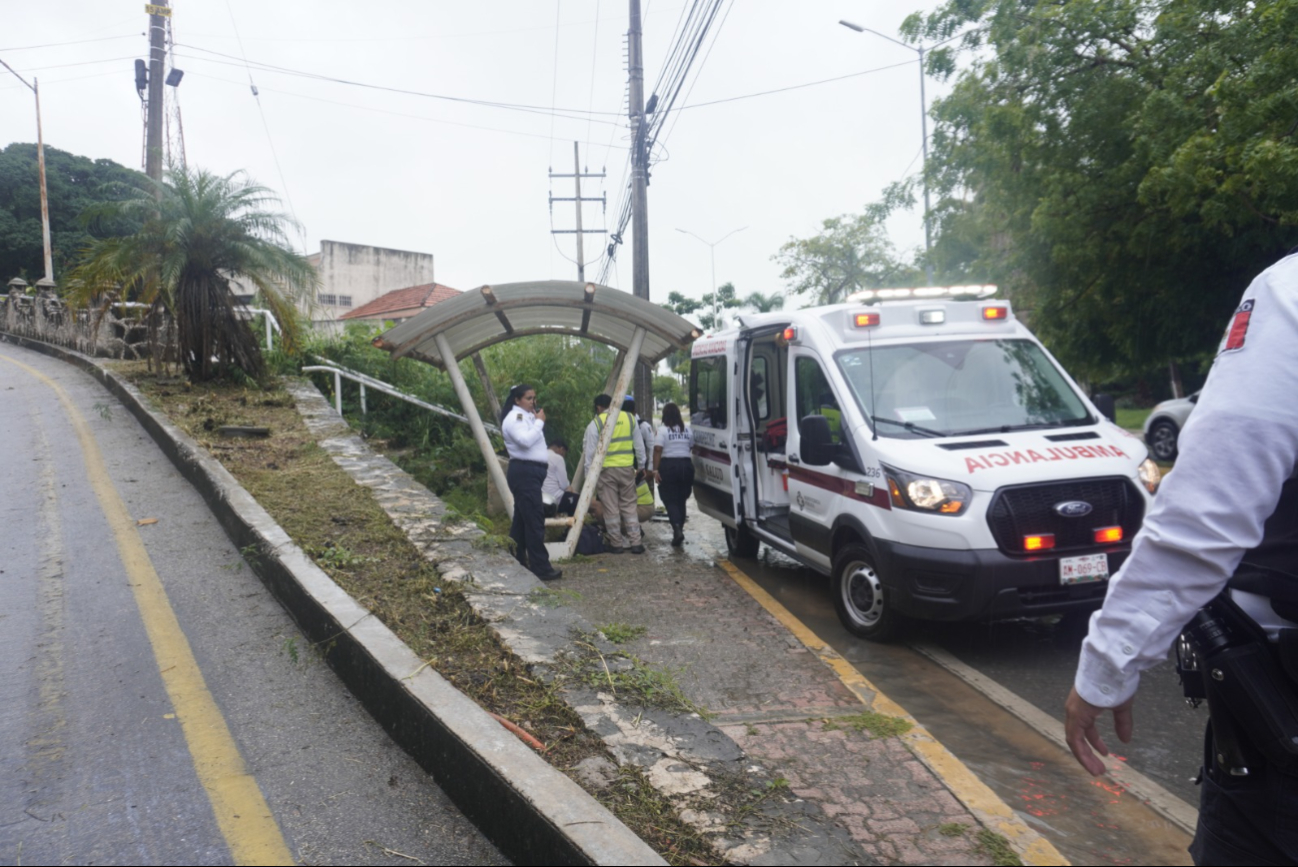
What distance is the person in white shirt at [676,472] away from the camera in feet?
34.3

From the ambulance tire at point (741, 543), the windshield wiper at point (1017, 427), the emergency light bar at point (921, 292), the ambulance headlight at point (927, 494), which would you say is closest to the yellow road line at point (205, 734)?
the ambulance headlight at point (927, 494)

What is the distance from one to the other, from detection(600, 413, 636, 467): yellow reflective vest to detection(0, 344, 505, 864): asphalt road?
13.2ft

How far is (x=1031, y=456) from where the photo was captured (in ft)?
19.6

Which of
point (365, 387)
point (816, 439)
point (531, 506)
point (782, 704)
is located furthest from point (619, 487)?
point (365, 387)

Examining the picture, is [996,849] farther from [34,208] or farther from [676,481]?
[34,208]

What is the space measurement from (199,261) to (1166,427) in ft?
54.4

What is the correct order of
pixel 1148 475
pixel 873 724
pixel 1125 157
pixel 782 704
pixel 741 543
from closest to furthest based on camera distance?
pixel 873 724
pixel 782 704
pixel 1148 475
pixel 741 543
pixel 1125 157

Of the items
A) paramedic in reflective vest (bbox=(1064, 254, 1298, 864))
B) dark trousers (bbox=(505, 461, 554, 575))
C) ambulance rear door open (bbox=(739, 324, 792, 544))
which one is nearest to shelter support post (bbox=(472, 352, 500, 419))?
dark trousers (bbox=(505, 461, 554, 575))

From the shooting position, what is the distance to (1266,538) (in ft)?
5.89

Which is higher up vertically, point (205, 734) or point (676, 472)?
point (676, 472)

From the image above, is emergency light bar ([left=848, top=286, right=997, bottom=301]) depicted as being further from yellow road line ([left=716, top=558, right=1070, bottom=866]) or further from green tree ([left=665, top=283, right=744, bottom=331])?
green tree ([left=665, top=283, right=744, bottom=331])

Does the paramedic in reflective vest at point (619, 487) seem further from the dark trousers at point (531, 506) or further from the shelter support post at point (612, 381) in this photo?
the dark trousers at point (531, 506)

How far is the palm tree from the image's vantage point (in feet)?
43.8

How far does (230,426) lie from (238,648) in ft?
23.5
